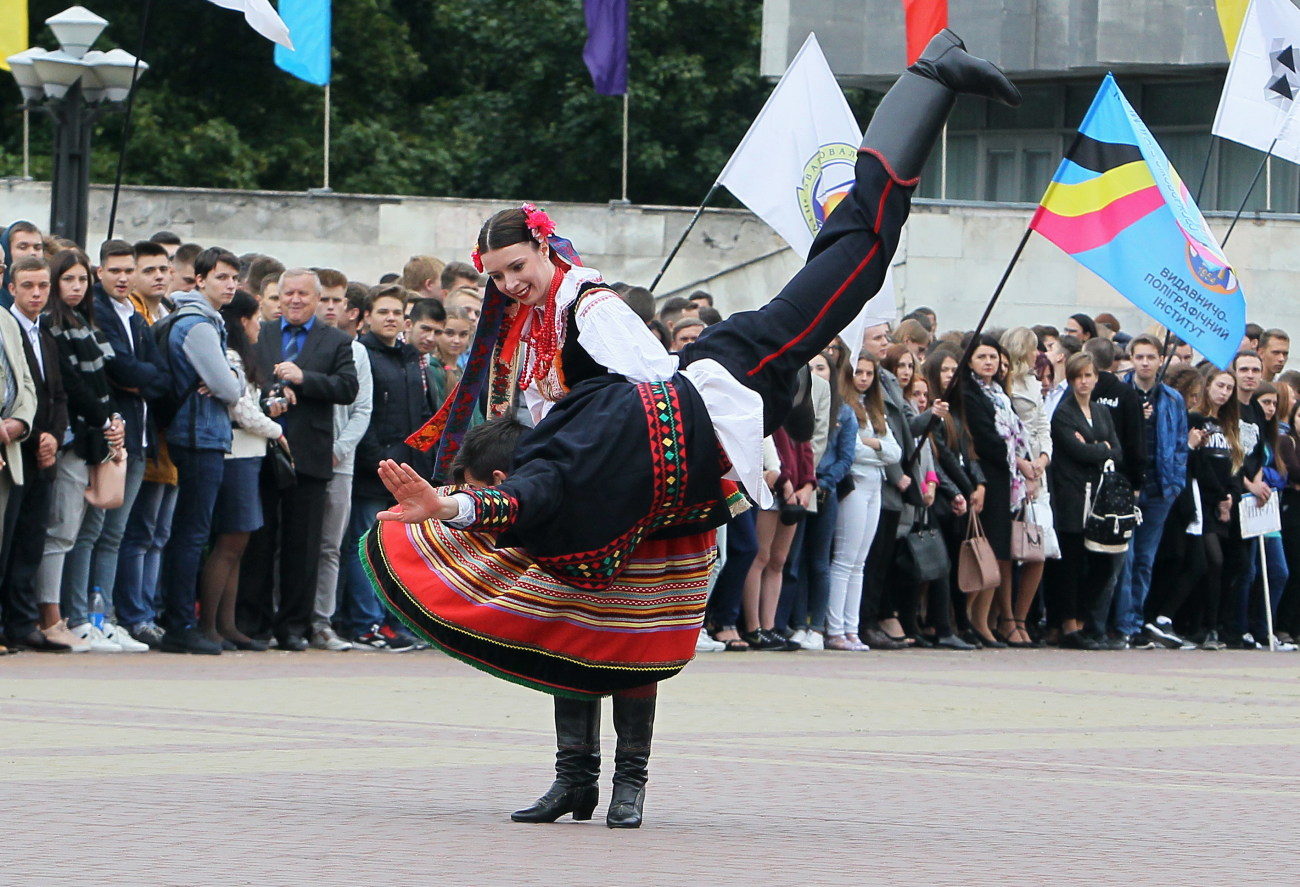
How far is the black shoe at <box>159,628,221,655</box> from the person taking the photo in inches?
476

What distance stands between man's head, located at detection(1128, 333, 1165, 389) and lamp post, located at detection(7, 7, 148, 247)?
25.7ft

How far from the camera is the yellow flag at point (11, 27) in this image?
17.4 metres

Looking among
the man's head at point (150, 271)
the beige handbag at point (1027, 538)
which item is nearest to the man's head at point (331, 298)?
the man's head at point (150, 271)

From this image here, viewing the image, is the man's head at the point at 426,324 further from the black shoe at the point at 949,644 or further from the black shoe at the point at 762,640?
the black shoe at the point at 949,644

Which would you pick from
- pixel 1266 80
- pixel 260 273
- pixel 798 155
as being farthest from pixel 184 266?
pixel 1266 80

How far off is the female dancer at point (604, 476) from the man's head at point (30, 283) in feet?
17.0

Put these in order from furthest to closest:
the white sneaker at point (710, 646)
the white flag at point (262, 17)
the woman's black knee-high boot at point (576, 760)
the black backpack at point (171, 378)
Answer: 1. the white flag at point (262, 17)
2. the white sneaker at point (710, 646)
3. the black backpack at point (171, 378)
4. the woman's black knee-high boot at point (576, 760)

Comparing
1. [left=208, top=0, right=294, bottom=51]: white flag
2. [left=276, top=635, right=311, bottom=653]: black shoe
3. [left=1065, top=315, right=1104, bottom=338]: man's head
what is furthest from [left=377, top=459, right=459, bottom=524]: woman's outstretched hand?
[left=1065, top=315, right=1104, bottom=338]: man's head

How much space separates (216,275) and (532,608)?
20.7 feet

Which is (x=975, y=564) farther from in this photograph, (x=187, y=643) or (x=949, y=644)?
(x=187, y=643)

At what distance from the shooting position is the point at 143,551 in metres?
12.0

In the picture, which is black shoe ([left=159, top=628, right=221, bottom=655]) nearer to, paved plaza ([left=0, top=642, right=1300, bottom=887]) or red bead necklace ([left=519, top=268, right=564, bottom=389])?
paved plaza ([left=0, top=642, right=1300, bottom=887])

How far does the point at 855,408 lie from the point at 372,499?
3.23 m

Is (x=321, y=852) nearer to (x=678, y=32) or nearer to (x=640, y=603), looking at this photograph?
(x=640, y=603)
